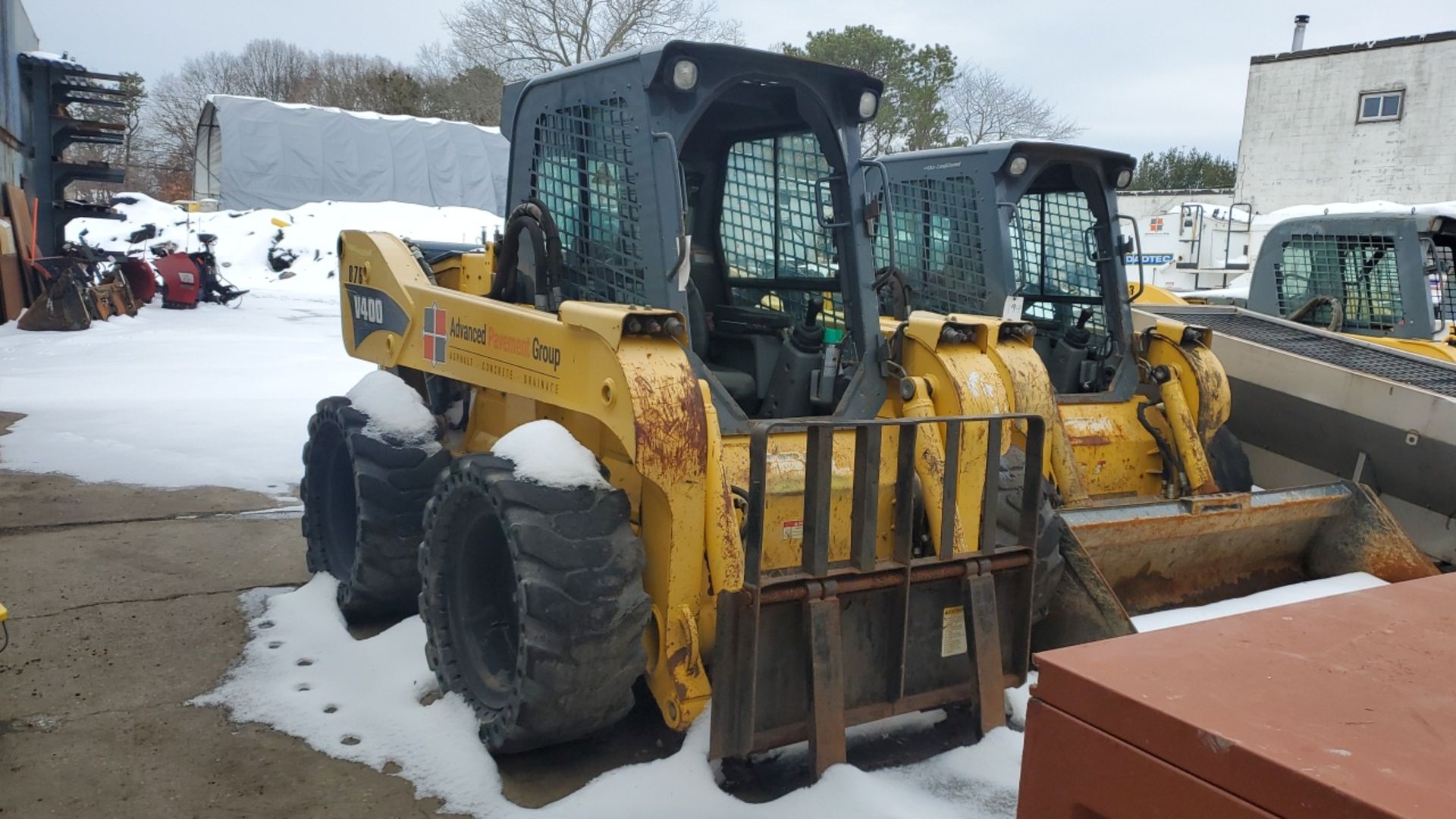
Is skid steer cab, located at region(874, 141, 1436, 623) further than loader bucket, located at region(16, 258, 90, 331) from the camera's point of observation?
No

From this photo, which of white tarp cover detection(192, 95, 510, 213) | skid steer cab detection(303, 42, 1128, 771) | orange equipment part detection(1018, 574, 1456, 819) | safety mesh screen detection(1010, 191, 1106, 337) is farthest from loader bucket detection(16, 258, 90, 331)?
orange equipment part detection(1018, 574, 1456, 819)

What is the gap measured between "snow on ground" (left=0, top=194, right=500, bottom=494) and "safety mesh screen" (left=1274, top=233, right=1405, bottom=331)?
791cm

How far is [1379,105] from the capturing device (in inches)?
1052

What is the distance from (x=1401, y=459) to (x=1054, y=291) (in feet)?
7.11

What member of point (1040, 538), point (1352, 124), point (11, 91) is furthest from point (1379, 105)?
point (11, 91)

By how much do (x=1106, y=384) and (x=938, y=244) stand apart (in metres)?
1.32

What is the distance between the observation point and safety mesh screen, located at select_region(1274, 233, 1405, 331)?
27.2 ft

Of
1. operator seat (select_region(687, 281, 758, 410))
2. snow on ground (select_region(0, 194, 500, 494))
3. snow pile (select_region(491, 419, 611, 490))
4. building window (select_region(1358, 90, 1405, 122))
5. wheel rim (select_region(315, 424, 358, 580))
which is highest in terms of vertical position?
building window (select_region(1358, 90, 1405, 122))

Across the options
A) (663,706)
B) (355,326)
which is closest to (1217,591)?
(663,706)

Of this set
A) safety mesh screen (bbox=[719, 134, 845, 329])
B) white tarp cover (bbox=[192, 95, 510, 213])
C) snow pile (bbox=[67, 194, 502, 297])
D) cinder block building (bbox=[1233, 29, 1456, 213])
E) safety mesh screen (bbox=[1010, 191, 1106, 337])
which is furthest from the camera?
white tarp cover (bbox=[192, 95, 510, 213])

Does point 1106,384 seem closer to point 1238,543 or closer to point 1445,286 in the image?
point 1238,543

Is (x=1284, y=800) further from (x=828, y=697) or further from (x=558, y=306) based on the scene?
(x=558, y=306)

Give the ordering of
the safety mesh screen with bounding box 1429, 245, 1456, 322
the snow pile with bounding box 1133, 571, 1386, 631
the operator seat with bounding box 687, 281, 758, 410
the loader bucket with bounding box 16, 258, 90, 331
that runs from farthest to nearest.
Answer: the loader bucket with bounding box 16, 258, 90, 331 < the safety mesh screen with bounding box 1429, 245, 1456, 322 < the snow pile with bounding box 1133, 571, 1386, 631 < the operator seat with bounding box 687, 281, 758, 410

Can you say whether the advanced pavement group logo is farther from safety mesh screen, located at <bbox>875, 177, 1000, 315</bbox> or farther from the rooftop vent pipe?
the rooftop vent pipe
